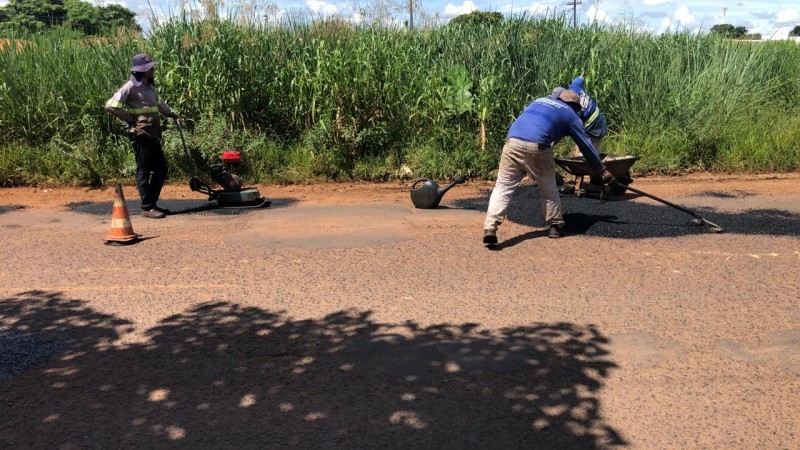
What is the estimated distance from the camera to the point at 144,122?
8156mm

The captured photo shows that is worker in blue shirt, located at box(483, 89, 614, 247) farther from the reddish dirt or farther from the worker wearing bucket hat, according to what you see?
the worker wearing bucket hat

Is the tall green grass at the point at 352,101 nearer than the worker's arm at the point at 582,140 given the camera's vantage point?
No

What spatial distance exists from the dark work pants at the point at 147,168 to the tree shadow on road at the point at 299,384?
350 cm

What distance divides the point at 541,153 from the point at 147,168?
16.1 ft

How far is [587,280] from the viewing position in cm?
566

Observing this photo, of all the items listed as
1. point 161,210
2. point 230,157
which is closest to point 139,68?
point 230,157

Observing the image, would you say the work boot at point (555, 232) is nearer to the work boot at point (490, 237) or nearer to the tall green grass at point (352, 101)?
the work boot at point (490, 237)

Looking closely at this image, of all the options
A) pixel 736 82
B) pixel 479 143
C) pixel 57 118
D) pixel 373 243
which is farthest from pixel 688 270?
pixel 57 118

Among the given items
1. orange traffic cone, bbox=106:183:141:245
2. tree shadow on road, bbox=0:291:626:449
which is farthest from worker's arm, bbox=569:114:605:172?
orange traffic cone, bbox=106:183:141:245

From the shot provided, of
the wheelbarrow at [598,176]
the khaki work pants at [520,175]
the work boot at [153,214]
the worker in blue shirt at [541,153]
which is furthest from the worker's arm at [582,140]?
the work boot at [153,214]

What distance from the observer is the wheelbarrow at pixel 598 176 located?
8.00 meters

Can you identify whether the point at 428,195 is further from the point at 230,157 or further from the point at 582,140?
the point at 230,157

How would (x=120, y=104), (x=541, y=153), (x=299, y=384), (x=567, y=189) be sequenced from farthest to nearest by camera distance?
(x=567, y=189) < (x=120, y=104) < (x=541, y=153) < (x=299, y=384)

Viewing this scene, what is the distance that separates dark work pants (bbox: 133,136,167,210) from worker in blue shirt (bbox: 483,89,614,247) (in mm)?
4364
